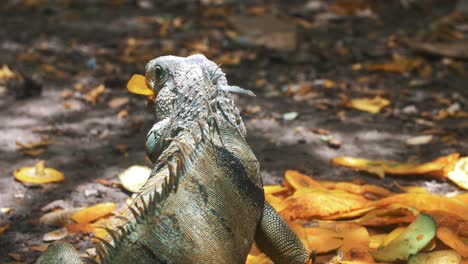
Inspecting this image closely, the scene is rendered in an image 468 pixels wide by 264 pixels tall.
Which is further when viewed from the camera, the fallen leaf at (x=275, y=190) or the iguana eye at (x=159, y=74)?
the fallen leaf at (x=275, y=190)

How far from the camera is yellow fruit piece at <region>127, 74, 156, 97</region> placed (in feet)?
10.2

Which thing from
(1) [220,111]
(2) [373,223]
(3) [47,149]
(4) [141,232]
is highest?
(1) [220,111]

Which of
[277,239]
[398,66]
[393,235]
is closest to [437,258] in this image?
[393,235]

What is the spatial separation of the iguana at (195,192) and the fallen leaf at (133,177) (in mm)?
1125

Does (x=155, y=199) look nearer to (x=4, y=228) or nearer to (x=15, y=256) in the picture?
(x=15, y=256)

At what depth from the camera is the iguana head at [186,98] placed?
8.98ft

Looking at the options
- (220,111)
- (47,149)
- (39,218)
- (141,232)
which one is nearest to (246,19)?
(47,149)

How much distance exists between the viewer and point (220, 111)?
2.79 metres

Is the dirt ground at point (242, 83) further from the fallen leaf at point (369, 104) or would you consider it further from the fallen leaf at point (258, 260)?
the fallen leaf at point (258, 260)

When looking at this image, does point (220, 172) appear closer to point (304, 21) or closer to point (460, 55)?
point (460, 55)

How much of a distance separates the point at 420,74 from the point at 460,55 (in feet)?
2.30

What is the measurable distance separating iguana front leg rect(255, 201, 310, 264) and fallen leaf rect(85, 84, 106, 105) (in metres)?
3.51

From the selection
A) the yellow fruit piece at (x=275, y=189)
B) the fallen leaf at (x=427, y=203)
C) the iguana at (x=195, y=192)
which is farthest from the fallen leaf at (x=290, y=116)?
the iguana at (x=195, y=192)

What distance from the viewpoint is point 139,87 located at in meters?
3.14
